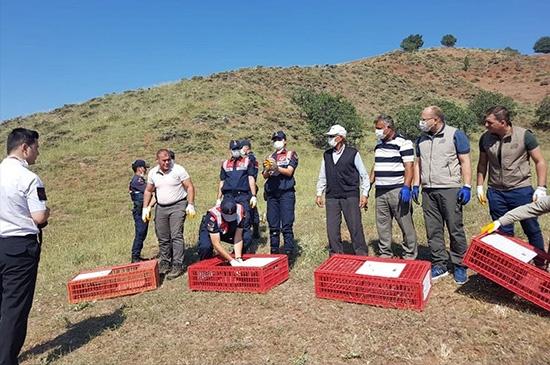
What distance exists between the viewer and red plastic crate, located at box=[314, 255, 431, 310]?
4.29 metres

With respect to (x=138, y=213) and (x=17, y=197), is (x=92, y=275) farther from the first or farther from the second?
(x=17, y=197)

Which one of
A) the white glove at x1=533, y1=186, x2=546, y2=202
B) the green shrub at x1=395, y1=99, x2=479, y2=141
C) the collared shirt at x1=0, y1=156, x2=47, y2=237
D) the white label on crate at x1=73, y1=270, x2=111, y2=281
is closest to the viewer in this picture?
the collared shirt at x1=0, y1=156, x2=47, y2=237

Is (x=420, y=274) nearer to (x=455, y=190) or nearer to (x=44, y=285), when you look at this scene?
(x=455, y=190)

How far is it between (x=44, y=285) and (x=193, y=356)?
12.9 feet

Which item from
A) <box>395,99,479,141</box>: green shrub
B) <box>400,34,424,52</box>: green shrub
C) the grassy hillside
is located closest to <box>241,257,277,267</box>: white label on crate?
the grassy hillside

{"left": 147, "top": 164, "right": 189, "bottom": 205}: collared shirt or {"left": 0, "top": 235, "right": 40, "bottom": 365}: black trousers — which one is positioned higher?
{"left": 147, "top": 164, "right": 189, "bottom": 205}: collared shirt

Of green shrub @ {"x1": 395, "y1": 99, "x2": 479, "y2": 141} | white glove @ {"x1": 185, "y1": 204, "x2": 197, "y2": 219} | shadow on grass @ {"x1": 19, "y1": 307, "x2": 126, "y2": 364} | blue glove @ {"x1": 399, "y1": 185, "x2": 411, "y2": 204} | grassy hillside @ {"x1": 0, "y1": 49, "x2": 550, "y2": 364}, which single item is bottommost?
shadow on grass @ {"x1": 19, "y1": 307, "x2": 126, "y2": 364}

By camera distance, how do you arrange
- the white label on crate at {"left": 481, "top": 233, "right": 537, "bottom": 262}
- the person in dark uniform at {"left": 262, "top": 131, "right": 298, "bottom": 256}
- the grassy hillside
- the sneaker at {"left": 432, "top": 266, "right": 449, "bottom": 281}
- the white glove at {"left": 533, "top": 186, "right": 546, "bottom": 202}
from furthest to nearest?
the person in dark uniform at {"left": 262, "top": 131, "right": 298, "bottom": 256} < the sneaker at {"left": 432, "top": 266, "right": 449, "bottom": 281} < the white glove at {"left": 533, "top": 186, "right": 546, "bottom": 202} < the white label on crate at {"left": 481, "top": 233, "right": 537, "bottom": 262} < the grassy hillside

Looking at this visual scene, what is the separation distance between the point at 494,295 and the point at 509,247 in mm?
630

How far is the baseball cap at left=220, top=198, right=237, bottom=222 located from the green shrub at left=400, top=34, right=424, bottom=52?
61.4 meters

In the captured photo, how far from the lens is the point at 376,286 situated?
4.45 metres

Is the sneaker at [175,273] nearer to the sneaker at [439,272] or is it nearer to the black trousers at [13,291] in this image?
the black trousers at [13,291]

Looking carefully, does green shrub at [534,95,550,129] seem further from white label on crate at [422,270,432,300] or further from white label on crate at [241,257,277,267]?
white label on crate at [241,257,277,267]

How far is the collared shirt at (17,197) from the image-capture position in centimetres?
364
